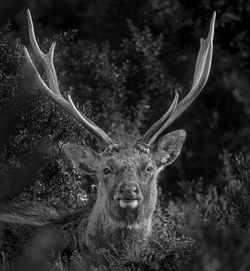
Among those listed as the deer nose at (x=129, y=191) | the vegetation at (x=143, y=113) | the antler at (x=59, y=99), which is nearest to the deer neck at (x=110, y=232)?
the vegetation at (x=143, y=113)

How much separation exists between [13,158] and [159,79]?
11.2 ft

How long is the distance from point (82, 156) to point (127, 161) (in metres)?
0.58

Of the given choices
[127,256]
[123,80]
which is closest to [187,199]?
[123,80]

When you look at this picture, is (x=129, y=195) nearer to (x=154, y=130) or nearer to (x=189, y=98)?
(x=154, y=130)

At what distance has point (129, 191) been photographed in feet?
22.8

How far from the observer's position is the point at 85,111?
338 inches

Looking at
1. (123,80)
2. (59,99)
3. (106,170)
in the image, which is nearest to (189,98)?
(106,170)

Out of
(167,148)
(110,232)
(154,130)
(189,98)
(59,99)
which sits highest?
(59,99)

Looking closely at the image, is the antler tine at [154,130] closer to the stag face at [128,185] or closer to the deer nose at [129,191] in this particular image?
the stag face at [128,185]

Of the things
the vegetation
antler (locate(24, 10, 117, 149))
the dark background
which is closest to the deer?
antler (locate(24, 10, 117, 149))

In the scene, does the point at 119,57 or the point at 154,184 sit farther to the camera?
the point at 119,57

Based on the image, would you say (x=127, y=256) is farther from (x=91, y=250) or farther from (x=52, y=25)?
(x=52, y=25)

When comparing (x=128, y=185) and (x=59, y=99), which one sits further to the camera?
(x=59, y=99)

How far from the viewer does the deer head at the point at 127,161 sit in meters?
7.12
